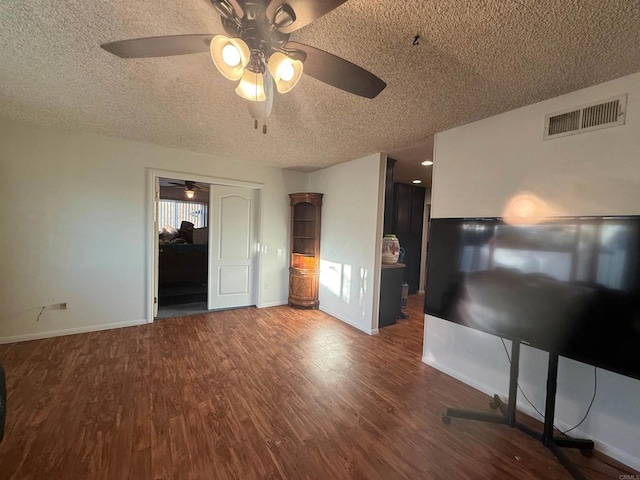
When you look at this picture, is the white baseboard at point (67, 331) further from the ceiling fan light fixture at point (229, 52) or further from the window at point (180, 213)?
the window at point (180, 213)

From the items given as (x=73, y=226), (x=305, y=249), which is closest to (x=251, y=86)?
(x=73, y=226)

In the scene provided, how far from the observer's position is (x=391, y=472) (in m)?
1.45

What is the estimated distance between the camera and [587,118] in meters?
1.71

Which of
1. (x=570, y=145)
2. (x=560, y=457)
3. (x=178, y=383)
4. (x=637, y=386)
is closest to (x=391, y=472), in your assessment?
(x=560, y=457)

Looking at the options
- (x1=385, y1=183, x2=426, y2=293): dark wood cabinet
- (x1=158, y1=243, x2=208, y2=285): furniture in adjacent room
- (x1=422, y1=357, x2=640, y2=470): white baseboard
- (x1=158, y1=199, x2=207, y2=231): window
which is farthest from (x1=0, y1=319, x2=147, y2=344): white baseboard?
(x1=158, y1=199, x2=207, y2=231): window

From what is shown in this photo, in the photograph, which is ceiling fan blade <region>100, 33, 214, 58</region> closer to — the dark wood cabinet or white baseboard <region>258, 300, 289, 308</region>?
white baseboard <region>258, 300, 289, 308</region>

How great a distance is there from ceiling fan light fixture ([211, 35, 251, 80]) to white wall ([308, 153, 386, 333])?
251 cm

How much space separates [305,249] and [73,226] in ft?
10.3

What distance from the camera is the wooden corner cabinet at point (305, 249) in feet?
14.1

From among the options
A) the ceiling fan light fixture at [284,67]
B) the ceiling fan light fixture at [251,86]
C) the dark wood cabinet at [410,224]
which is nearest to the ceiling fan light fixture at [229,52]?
the ceiling fan light fixture at [284,67]

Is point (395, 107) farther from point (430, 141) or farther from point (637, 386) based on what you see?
point (637, 386)

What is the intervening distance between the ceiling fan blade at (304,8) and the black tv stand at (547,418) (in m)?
2.10

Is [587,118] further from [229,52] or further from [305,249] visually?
[305,249]

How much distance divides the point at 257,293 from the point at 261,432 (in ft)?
9.22
